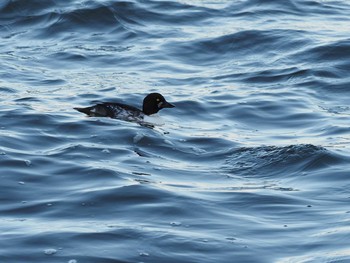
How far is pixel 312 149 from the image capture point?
13.4 m

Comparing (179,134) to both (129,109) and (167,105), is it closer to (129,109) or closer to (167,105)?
(129,109)

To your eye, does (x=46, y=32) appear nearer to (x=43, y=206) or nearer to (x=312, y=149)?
(x=312, y=149)

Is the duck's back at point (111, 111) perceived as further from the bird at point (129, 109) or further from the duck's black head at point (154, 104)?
the duck's black head at point (154, 104)

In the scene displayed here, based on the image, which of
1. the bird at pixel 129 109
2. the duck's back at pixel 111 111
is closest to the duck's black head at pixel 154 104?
the bird at pixel 129 109

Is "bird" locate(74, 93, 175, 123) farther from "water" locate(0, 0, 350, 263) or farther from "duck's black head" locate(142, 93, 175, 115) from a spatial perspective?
"water" locate(0, 0, 350, 263)

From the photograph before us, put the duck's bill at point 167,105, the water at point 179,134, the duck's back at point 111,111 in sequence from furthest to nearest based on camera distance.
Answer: the duck's bill at point 167,105
the duck's back at point 111,111
the water at point 179,134

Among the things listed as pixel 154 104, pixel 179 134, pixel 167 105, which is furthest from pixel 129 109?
pixel 179 134

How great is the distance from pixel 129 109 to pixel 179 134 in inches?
40.7

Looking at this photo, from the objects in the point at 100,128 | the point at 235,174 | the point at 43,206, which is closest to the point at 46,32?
the point at 100,128

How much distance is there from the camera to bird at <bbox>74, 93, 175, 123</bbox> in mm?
15312

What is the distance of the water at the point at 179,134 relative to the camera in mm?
9648

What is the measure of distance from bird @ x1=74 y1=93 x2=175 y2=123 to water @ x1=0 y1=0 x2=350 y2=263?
0.17 meters

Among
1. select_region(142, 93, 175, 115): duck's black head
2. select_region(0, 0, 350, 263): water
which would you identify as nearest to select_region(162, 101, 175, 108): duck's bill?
select_region(142, 93, 175, 115): duck's black head

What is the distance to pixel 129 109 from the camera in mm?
15703
